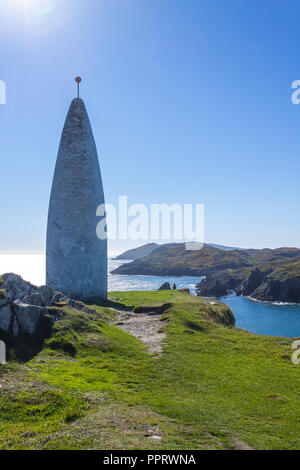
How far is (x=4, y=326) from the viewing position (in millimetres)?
12180

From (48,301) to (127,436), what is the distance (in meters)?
12.8

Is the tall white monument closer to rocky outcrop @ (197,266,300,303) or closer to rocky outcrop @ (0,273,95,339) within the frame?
rocky outcrop @ (0,273,95,339)

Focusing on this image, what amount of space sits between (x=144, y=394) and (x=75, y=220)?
22.8m

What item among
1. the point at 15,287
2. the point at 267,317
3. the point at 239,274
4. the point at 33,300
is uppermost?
the point at 15,287

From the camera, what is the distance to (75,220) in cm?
3088

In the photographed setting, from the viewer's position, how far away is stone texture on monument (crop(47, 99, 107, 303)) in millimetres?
30875

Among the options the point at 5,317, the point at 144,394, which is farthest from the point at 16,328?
the point at 144,394

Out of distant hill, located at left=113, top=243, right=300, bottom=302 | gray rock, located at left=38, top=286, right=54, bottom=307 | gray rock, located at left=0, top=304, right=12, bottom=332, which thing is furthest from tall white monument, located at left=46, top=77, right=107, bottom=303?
distant hill, located at left=113, top=243, right=300, bottom=302

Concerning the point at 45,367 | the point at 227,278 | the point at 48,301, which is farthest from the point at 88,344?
the point at 227,278

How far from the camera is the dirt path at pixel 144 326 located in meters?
16.8

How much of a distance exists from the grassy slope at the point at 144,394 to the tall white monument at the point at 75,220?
14.4 meters

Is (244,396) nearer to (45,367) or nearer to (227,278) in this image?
(45,367)

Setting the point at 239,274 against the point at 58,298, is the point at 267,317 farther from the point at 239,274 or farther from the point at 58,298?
the point at 239,274

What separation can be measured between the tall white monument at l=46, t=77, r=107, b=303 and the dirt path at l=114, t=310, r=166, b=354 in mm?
5860
